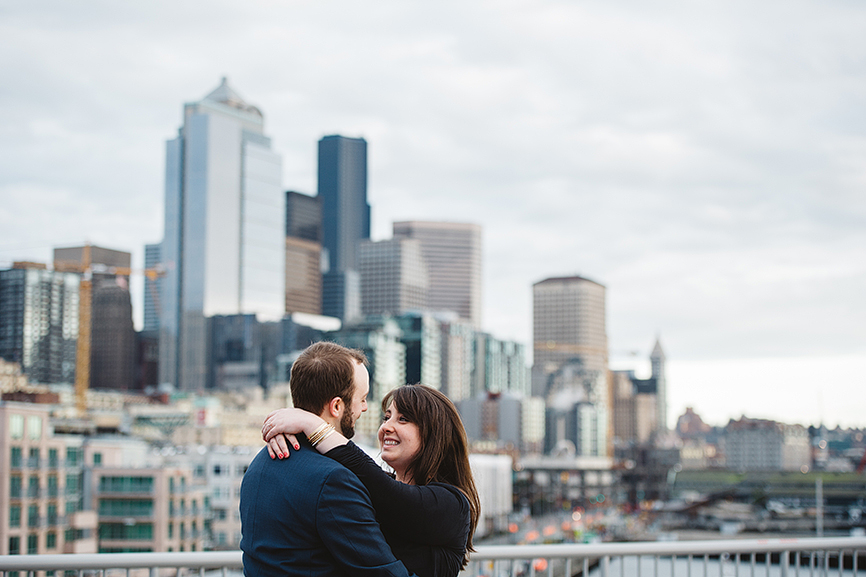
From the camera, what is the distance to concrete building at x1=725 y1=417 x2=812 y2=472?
180 metres

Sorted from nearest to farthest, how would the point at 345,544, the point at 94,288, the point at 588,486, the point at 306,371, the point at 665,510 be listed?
the point at 345,544, the point at 306,371, the point at 665,510, the point at 588,486, the point at 94,288

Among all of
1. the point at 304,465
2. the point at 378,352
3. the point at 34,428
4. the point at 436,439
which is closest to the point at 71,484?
the point at 34,428

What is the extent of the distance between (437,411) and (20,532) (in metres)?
31.5

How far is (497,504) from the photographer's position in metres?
87.4

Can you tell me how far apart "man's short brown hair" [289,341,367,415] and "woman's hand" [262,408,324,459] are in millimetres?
91

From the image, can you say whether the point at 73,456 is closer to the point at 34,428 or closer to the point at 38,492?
the point at 38,492

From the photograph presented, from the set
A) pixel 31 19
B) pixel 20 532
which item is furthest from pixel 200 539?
pixel 31 19

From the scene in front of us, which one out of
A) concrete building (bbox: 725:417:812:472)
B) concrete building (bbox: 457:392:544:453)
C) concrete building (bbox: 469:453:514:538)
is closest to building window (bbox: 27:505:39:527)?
concrete building (bbox: 469:453:514:538)

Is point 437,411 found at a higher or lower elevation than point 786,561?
higher

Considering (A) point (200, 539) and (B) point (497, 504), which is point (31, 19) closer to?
(B) point (497, 504)

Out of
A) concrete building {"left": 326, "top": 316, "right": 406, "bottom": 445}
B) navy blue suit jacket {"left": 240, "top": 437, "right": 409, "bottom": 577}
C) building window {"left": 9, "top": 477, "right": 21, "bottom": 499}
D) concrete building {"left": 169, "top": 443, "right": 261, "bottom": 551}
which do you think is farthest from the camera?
concrete building {"left": 326, "top": 316, "right": 406, "bottom": 445}

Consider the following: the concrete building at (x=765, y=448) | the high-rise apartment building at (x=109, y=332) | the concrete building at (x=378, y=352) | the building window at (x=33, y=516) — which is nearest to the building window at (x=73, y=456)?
the building window at (x=33, y=516)

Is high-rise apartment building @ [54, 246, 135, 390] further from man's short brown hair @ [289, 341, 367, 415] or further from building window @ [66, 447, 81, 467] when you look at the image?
man's short brown hair @ [289, 341, 367, 415]

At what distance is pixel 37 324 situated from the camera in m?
147
